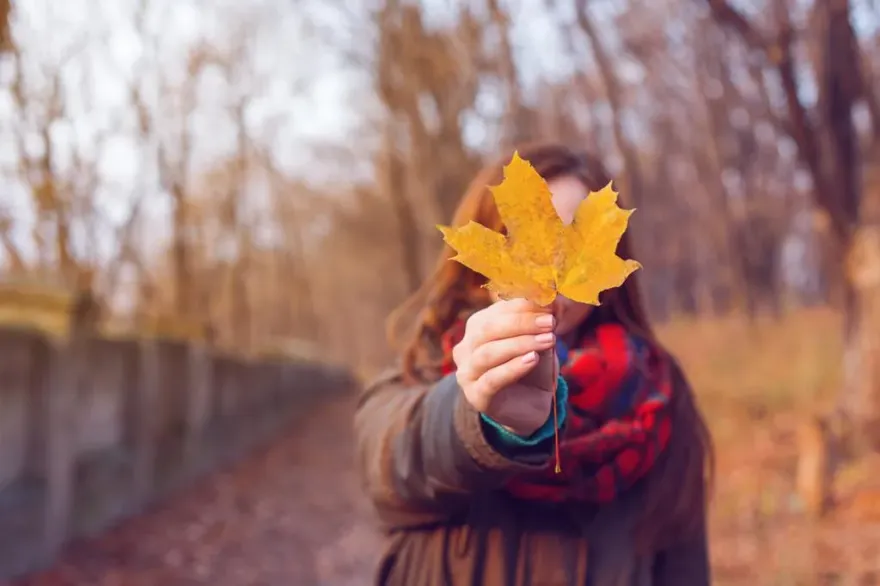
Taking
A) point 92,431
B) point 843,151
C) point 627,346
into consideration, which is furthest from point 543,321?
point 843,151

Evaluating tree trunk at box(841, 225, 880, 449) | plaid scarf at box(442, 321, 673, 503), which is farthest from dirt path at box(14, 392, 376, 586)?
plaid scarf at box(442, 321, 673, 503)

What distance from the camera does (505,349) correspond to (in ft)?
4.03

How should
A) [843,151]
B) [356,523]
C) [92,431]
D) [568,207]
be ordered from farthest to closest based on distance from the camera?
[356,523] < [843,151] < [92,431] < [568,207]

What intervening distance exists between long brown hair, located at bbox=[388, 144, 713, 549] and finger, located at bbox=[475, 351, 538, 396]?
20.6 inches

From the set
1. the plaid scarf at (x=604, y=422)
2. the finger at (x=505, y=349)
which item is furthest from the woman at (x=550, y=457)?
the finger at (x=505, y=349)

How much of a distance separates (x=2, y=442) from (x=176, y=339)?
4.71 metres

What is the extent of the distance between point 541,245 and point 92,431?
643cm

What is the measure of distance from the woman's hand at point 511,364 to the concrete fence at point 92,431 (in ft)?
15.5

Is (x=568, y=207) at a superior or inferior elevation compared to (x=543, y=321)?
superior

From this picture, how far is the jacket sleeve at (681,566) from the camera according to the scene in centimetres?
185

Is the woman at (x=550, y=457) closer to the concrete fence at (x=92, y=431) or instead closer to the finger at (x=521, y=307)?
the finger at (x=521, y=307)

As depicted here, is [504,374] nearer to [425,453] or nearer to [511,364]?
[511,364]

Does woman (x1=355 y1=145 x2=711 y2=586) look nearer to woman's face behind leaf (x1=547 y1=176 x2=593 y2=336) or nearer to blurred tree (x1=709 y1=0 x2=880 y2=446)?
woman's face behind leaf (x1=547 y1=176 x2=593 y2=336)

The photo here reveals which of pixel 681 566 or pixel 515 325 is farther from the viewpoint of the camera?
pixel 681 566
